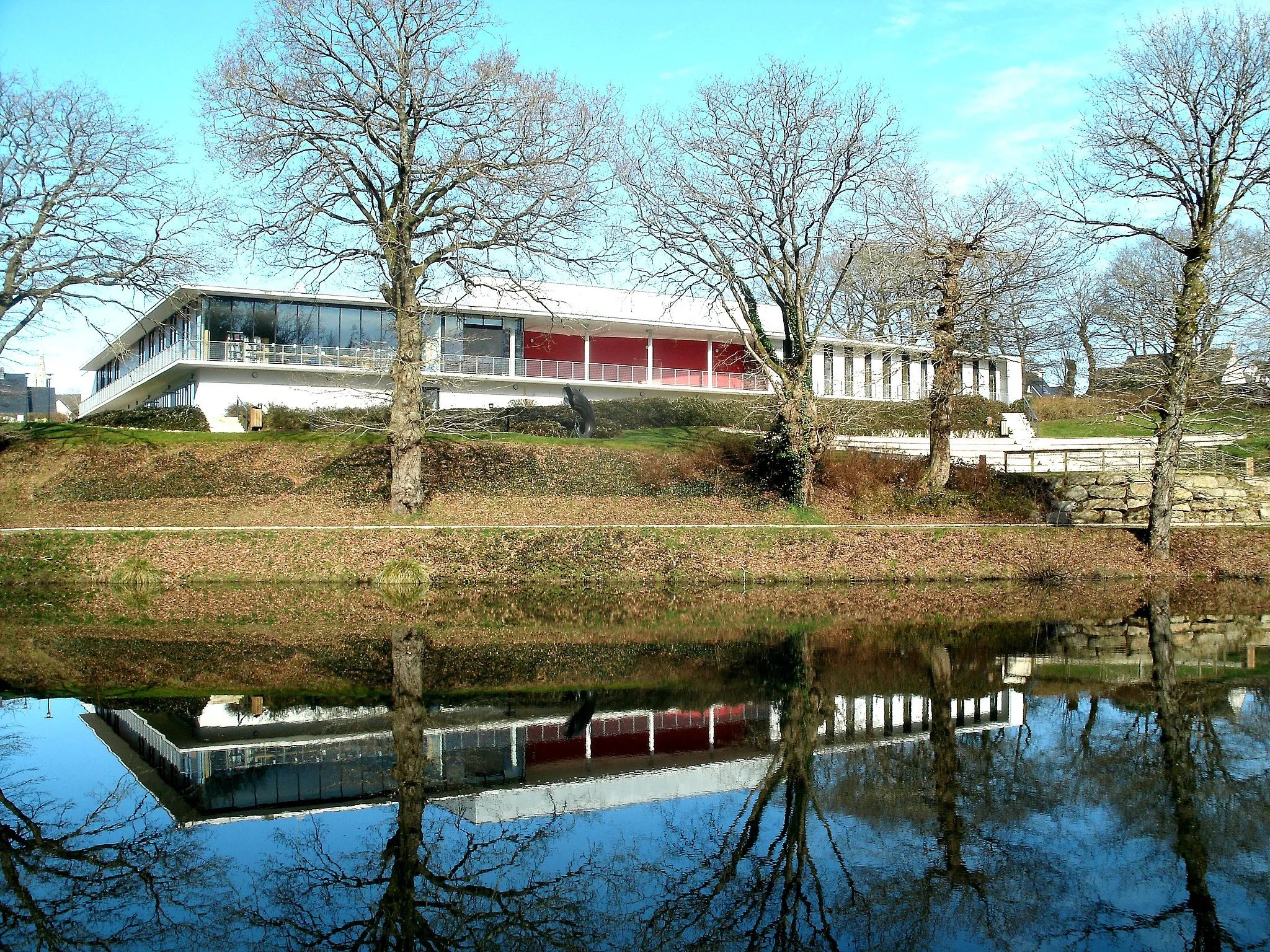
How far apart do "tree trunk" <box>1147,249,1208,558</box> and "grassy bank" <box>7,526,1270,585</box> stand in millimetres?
651

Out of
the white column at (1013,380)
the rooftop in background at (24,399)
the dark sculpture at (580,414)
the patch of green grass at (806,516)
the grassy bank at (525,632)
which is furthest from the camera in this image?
the rooftop in background at (24,399)

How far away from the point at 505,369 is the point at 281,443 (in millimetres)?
13243

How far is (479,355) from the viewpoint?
132 feet

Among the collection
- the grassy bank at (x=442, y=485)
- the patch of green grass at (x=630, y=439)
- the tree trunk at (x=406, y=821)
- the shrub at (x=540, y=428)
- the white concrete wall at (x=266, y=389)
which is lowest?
the tree trunk at (x=406, y=821)

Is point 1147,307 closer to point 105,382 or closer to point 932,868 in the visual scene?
point 932,868

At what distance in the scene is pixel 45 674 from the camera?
11.3 m

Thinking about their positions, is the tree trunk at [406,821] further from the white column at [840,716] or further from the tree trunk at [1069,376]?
the tree trunk at [1069,376]

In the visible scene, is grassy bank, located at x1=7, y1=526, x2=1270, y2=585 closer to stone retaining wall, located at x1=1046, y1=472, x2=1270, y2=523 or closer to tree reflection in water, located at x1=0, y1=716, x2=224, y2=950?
→ stone retaining wall, located at x1=1046, y1=472, x2=1270, y2=523

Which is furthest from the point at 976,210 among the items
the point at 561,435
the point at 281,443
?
the point at 281,443

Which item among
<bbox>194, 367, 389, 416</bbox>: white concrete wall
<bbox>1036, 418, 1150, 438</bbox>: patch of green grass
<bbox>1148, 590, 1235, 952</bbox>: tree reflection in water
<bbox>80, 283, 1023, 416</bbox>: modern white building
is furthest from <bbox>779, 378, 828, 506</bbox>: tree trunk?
<bbox>194, 367, 389, 416</bbox>: white concrete wall

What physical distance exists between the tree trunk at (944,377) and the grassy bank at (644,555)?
304 cm

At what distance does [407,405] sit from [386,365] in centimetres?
836

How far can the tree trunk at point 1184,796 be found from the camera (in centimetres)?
506

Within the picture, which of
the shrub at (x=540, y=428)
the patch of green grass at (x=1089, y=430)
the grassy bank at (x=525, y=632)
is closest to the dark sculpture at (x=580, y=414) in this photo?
the shrub at (x=540, y=428)
